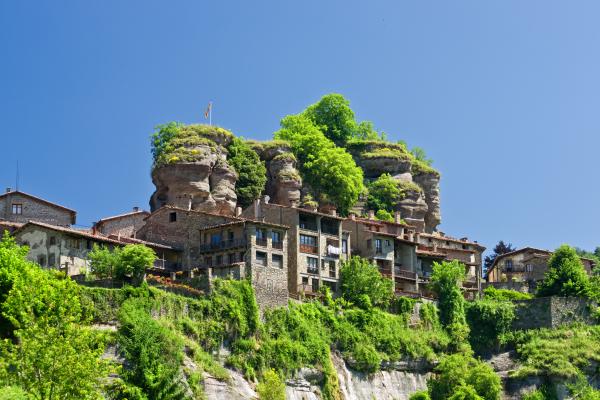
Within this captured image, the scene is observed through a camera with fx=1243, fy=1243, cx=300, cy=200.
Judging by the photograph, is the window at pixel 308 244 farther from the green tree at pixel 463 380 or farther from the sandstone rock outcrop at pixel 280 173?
the sandstone rock outcrop at pixel 280 173

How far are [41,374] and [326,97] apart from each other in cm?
8625

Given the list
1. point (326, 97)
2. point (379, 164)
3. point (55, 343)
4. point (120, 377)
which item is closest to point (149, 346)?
point (120, 377)

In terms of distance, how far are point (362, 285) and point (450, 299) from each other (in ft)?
31.6

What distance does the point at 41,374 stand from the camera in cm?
6300

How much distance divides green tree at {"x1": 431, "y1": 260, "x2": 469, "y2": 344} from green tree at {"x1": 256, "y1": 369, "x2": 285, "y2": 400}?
2419 centimetres

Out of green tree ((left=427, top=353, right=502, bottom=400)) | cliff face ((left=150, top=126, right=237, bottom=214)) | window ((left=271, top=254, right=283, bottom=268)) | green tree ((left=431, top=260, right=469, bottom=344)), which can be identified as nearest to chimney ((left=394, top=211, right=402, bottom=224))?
green tree ((left=431, top=260, right=469, bottom=344))

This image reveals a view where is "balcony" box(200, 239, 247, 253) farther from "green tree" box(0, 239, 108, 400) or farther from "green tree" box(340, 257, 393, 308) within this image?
"green tree" box(0, 239, 108, 400)

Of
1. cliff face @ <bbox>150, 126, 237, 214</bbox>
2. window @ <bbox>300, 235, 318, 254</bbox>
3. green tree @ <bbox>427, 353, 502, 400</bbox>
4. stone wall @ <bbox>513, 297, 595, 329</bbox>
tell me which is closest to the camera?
green tree @ <bbox>427, 353, 502, 400</bbox>

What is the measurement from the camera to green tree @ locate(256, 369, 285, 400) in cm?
8388

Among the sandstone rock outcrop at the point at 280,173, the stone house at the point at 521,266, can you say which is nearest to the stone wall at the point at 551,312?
the stone house at the point at 521,266

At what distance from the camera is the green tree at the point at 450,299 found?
105 m

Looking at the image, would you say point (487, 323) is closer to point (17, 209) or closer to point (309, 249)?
point (309, 249)

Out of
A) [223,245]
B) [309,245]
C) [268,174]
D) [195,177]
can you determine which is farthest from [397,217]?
[223,245]

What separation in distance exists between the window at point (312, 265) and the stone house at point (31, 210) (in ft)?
66.5
